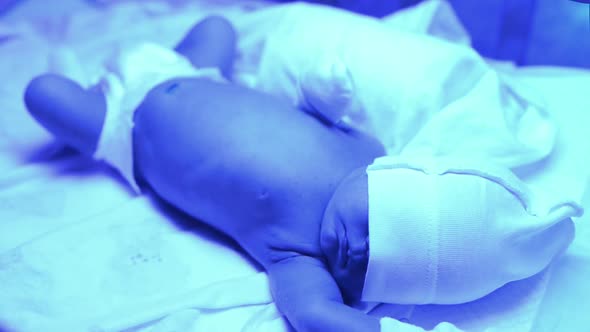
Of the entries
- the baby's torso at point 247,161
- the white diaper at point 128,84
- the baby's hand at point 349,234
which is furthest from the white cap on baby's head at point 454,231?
the white diaper at point 128,84

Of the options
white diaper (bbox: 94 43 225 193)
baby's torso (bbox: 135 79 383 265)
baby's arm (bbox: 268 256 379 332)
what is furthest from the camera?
white diaper (bbox: 94 43 225 193)

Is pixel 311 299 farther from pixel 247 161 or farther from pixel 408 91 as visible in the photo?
pixel 408 91

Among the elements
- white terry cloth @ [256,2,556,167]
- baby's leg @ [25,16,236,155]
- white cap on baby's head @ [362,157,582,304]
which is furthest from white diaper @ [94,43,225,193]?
white cap on baby's head @ [362,157,582,304]

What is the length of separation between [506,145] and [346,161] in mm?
259

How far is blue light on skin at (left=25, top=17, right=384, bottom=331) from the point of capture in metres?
0.81

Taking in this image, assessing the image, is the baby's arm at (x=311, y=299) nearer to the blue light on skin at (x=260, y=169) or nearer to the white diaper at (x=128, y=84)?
the blue light on skin at (x=260, y=169)

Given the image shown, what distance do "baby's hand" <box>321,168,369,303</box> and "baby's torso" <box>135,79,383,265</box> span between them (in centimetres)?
3

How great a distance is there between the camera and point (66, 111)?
106cm

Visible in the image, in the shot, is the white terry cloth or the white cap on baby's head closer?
the white cap on baby's head

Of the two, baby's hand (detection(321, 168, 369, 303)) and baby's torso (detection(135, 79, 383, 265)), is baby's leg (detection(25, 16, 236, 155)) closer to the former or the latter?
baby's torso (detection(135, 79, 383, 265))

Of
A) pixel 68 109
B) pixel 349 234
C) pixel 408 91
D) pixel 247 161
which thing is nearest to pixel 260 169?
pixel 247 161

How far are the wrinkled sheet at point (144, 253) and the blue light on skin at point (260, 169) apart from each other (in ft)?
0.17

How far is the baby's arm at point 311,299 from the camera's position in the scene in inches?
29.1

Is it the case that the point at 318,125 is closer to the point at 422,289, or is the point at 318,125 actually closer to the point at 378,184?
the point at 378,184
